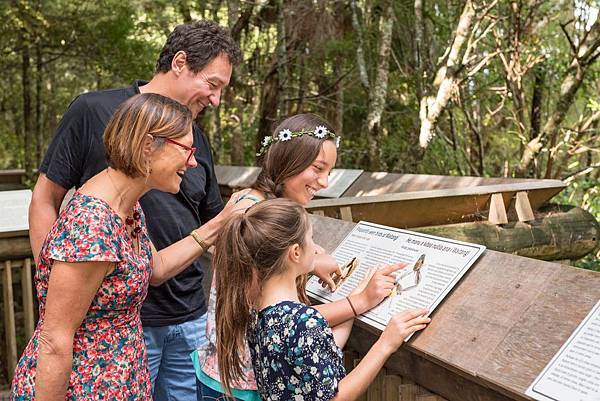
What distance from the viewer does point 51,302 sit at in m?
1.88

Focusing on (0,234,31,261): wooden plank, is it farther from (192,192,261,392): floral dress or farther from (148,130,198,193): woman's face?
(148,130,198,193): woman's face

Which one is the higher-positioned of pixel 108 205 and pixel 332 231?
pixel 108 205

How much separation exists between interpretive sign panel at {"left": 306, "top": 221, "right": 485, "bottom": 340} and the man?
58 cm

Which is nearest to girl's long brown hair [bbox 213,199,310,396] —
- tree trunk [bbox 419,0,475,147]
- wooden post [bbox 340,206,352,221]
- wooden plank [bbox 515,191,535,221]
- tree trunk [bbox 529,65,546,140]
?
wooden post [bbox 340,206,352,221]

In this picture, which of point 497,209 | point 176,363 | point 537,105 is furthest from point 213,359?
point 537,105

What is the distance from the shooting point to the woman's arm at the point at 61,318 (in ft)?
6.13

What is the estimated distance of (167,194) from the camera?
291 centimetres

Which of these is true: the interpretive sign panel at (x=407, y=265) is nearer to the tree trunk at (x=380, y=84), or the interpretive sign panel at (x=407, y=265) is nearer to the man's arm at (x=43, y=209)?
the man's arm at (x=43, y=209)

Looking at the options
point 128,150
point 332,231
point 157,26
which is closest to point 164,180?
point 128,150

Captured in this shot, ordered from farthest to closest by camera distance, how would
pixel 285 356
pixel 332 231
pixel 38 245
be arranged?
pixel 332 231 → pixel 38 245 → pixel 285 356

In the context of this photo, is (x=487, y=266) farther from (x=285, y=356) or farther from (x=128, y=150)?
(x=128, y=150)

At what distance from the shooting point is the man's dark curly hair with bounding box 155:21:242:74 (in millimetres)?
2924

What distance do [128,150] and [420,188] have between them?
17.9ft

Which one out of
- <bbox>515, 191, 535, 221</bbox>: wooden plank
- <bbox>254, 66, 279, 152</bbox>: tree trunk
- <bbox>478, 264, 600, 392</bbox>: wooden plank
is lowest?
<bbox>254, 66, 279, 152</bbox>: tree trunk
